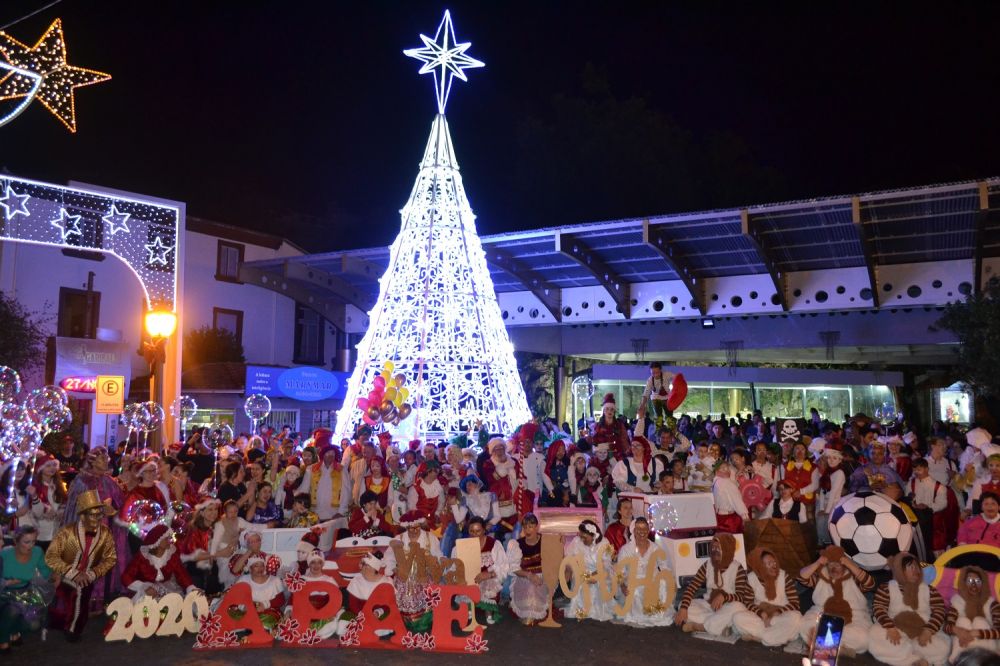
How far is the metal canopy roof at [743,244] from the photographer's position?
16.1 metres

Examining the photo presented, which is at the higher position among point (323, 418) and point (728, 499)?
point (323, 418)

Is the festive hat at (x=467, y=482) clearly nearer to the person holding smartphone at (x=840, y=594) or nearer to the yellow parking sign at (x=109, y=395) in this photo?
the person holding smartphone at (x=840, y=594)

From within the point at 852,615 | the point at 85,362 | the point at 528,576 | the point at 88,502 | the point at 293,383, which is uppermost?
the point at 85,362

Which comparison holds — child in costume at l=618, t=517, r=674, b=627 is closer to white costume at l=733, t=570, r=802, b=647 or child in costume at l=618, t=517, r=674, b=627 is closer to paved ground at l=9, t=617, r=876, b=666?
paved ground at l=9, t=617, r=876, b=666

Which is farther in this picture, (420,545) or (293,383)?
(293,383)

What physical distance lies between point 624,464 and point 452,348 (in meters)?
5.52

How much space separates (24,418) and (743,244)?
1544cm

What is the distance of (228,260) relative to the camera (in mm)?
26781

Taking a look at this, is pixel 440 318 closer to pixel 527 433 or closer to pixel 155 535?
pixel 527 433

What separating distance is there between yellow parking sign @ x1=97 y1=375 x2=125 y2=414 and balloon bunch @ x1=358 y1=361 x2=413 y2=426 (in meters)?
4.96

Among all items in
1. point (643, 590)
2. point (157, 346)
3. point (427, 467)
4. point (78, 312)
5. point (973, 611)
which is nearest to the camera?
point (973, 611)

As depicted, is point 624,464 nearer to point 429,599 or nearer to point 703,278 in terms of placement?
point 429,599

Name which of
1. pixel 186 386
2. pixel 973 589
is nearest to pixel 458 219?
pixel 973 589

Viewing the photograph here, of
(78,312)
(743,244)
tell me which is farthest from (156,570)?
(78,312)
